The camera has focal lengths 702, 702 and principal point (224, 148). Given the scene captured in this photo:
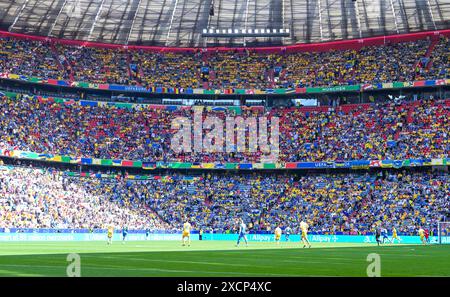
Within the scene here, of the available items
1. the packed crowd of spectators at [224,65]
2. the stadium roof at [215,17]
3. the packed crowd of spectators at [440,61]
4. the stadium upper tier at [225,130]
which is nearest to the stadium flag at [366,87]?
the packed crowd of spectators at [224,65]

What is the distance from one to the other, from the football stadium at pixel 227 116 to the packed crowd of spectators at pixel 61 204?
25cm

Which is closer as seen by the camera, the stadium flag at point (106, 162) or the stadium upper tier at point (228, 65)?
the stadium flag at point (106, 162)

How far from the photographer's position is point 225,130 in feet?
286

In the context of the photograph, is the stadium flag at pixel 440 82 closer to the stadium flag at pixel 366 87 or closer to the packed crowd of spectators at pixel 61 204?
the stadium flag at pixel 366 87

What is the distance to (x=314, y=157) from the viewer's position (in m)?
83.4

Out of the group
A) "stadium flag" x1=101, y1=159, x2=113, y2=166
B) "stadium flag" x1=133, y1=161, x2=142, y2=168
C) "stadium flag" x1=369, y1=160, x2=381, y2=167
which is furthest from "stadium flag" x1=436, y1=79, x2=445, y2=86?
"stadium flag" x1=101, y1=159, x2=113, y2=166

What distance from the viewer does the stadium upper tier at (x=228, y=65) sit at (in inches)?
3361

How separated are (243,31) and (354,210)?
2420cm

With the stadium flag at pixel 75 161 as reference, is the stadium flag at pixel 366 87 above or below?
above

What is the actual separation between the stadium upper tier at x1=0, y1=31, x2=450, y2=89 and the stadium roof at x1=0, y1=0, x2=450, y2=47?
2.22m

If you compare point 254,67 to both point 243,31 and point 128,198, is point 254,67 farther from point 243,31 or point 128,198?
point 128,198

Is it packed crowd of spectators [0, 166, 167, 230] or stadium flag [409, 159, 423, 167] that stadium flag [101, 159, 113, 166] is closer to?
packed crowd of spectators [0, 166, 167, 230]
